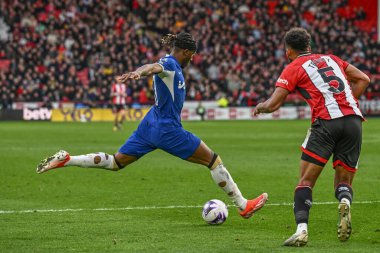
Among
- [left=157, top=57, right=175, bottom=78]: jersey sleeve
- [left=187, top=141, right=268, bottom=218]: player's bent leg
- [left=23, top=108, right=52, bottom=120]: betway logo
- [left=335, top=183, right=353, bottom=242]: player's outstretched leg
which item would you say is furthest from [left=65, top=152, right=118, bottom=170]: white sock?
[left=23, top=108, right=52, bottom=120]: betway logo

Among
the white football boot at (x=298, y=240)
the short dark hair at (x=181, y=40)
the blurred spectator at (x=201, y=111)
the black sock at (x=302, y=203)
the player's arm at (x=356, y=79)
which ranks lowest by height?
the blurred spectator at (x=201, y=111)

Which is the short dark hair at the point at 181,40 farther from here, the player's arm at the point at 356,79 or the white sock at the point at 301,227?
the white sock at the point at 301,227

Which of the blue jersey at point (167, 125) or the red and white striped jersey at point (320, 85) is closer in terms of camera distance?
the red and white striped jersey at point (320, 85)

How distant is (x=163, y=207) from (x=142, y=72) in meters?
2.92

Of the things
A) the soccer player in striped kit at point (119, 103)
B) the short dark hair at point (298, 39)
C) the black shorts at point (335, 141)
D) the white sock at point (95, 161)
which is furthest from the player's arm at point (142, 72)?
the soccer player in striped kit at point (119, 103)

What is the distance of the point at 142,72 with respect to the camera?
9.33 m

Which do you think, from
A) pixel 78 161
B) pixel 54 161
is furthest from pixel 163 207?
pixel 54 161

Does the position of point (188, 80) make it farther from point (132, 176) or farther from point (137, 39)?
point (132, 176)

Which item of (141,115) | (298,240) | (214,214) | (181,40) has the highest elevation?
(181,40)

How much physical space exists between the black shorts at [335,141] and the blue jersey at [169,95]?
7.04 feet

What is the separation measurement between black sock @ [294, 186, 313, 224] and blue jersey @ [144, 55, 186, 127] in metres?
2.28

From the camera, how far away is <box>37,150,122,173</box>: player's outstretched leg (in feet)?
34.8

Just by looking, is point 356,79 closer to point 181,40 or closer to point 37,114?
point 181,40

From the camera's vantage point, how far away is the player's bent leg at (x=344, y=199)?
8344 millimetres
